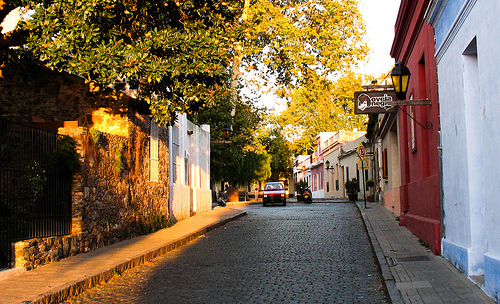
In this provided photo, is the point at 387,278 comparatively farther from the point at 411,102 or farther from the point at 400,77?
the point at 400,77

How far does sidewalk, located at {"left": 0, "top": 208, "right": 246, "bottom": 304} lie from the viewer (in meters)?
6.41

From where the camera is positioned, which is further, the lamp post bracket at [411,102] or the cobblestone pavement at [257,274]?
the lamp post bracket at [411,102]

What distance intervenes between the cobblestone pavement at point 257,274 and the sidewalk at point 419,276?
0.82 ft

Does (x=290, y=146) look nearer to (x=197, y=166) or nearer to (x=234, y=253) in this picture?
(x=197, y=166)

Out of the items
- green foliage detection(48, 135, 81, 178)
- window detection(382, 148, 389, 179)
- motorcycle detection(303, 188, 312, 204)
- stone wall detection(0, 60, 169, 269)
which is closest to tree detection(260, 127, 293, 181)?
motorcycle detection(303, 188, 312, 204)

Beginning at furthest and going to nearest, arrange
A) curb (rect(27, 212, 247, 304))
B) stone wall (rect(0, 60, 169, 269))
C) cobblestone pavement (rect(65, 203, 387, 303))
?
stone wall (rect(0, 60, 169, 269)), cobblestone pavement (rect(65, 203, 387, 303)), curb (rect(27, 212, 247, 304))

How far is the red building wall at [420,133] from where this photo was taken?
9278mm

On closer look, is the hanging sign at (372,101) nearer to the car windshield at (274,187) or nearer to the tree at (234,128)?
the tree at (234,128)

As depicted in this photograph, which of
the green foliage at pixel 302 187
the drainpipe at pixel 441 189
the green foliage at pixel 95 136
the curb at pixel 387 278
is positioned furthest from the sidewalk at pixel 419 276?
the green foliage at pixel 302 187

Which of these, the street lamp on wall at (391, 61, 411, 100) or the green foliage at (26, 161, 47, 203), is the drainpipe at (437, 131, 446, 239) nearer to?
the street lamp on wall at (391, 61, 411, 100)

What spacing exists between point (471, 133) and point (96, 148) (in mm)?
7115

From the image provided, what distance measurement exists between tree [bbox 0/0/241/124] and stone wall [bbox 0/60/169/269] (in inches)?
56.0

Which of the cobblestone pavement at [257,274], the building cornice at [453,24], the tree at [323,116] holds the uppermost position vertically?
the tree at [323,116]

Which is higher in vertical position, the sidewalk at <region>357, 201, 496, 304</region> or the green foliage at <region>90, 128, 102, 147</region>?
the green foliage at <region>90, 128, 102, 147</region>
